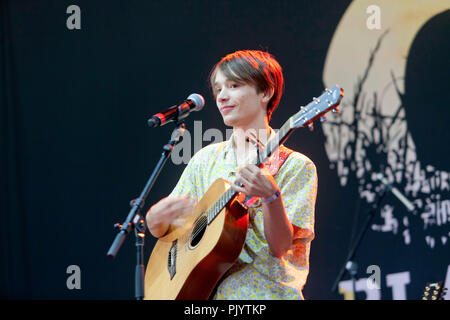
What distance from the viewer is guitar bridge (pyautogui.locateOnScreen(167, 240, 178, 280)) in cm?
238

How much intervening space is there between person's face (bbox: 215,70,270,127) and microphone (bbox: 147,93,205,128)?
0.24 meters

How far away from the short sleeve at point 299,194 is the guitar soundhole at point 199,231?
0.39m

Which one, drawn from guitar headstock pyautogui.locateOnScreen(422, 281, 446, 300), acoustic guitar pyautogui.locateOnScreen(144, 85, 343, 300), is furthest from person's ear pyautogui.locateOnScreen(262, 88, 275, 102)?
guitar headstock pyautogui.locateOnScreen(422, 281, 446, 300)

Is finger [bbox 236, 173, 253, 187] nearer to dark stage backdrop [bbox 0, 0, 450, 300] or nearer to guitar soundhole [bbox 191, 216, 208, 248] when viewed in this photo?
guitar soundhole [bbox 191, 216, 208, 248]

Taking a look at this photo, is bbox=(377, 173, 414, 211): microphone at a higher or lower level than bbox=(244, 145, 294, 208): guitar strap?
lower

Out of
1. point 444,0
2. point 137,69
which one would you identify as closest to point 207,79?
point 137,69

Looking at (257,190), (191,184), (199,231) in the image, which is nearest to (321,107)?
(257,190)

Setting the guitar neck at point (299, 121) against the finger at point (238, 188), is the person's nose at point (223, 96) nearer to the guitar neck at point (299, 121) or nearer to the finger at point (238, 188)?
the guitar neck at point (299, 121)

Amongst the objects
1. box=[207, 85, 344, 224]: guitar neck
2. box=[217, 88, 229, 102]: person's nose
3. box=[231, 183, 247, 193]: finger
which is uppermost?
box=[217, 88, 229, 102]: person's nose

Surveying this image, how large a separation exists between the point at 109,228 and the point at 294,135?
1.65 meters

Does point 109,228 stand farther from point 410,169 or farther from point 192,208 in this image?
point 410,169

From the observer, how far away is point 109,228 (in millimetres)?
4023

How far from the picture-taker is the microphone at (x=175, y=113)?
207 cm

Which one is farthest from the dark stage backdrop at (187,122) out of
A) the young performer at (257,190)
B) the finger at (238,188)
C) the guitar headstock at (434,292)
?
the finger at (238,188)
